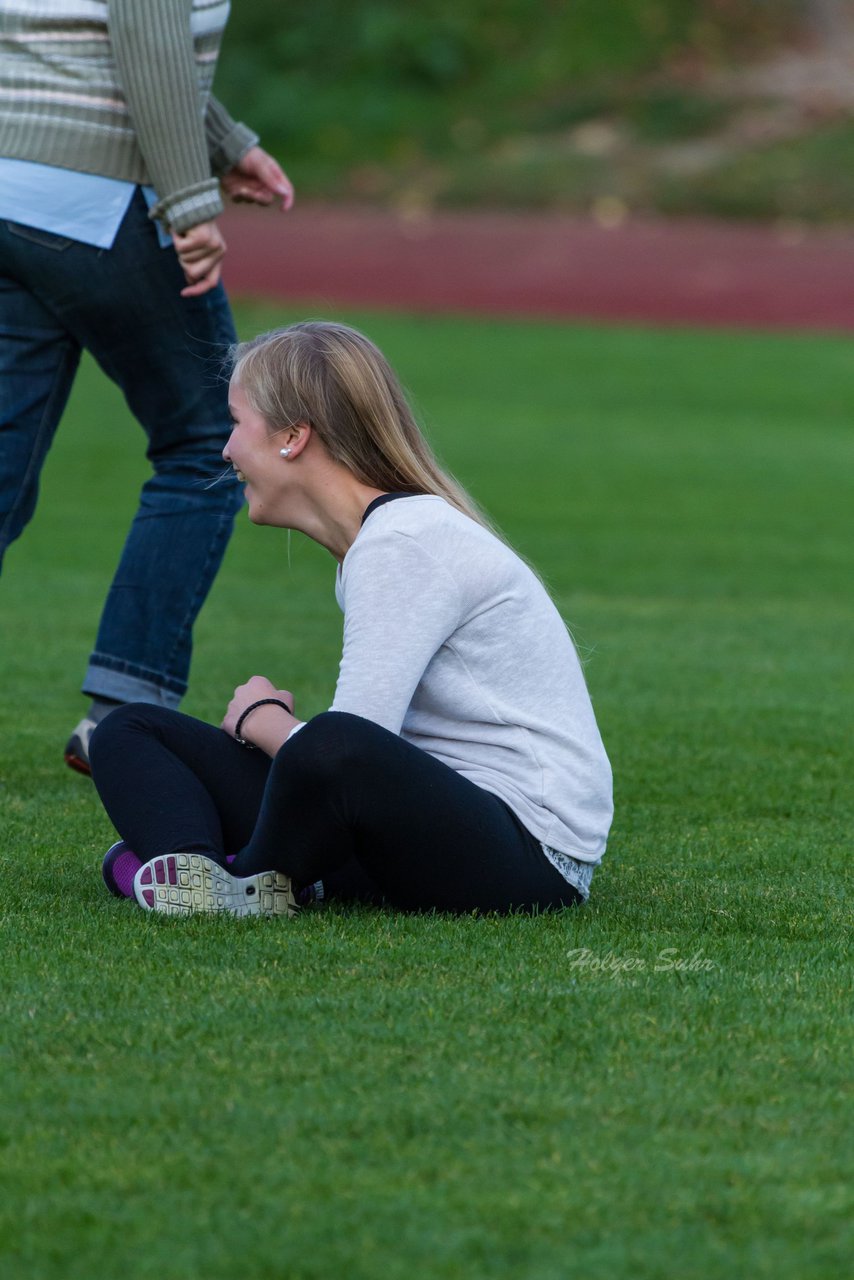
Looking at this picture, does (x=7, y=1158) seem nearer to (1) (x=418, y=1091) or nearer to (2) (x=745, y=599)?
(1) (x=418, y=1091)

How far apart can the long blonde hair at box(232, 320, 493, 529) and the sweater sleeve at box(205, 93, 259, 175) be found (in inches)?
51.7

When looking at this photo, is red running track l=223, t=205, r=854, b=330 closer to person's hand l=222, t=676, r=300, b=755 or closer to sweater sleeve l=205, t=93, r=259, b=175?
sweater sleeve l=205, t=93, r=259, b=175

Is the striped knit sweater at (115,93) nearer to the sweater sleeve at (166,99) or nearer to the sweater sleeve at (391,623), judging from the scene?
the sweater sleeve at (166,99)

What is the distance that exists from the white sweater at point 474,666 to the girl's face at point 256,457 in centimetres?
19

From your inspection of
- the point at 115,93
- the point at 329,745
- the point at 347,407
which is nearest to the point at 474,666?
the point at 329,745

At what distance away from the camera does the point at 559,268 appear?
22.3 m

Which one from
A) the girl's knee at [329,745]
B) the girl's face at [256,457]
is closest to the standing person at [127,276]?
the girl's face at [256,457]

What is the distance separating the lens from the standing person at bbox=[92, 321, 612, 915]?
2994 mm

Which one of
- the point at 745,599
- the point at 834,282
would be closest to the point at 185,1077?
the point at 745,599

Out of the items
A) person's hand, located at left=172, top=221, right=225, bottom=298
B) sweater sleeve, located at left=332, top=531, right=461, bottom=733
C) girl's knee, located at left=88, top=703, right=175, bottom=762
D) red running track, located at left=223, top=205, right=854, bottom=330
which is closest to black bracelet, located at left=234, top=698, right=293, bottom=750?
girl's knee, located at left=88, top=703, right=175, bottom=762

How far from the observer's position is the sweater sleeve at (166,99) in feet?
12.7

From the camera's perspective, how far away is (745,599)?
7441mm

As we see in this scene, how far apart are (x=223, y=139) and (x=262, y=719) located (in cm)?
173

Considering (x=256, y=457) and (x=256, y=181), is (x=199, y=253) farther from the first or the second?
(x=256, y=457)
